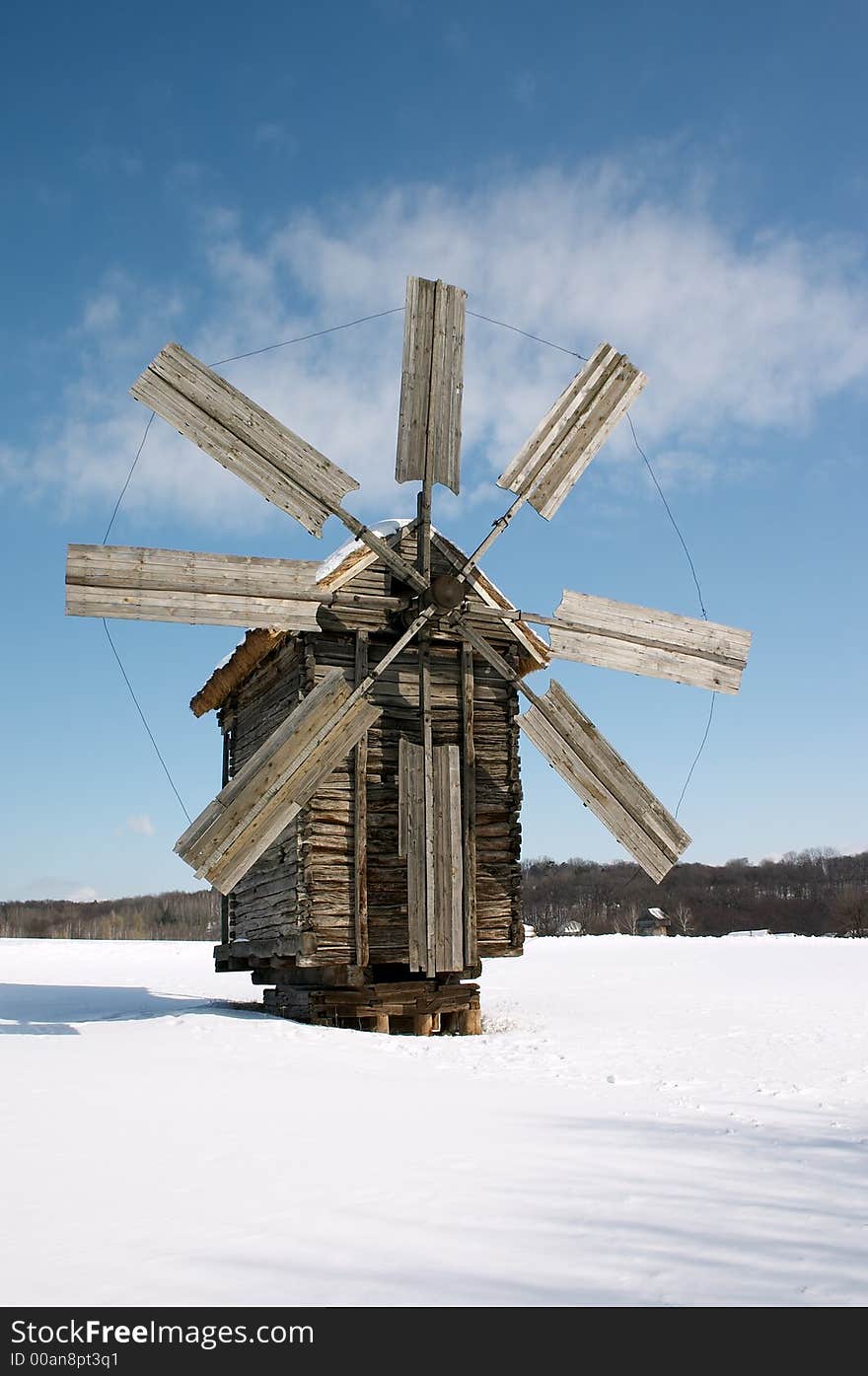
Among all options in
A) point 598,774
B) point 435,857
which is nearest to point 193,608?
point 435,857

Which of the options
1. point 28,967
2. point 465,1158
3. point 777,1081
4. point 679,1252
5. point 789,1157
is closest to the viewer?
point 679,1252

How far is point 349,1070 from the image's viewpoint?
9352mm

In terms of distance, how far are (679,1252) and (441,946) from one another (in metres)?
8.06

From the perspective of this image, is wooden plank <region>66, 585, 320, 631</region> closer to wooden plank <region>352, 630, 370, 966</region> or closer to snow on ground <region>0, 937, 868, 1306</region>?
wooden plank <region>352, 630, 370, 966</region>

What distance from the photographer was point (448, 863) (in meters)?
13.0

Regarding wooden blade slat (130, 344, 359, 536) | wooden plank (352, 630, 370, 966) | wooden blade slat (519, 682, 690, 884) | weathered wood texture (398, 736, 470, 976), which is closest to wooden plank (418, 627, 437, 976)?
Result: weathered wood texture (398, 736, 470, 976)

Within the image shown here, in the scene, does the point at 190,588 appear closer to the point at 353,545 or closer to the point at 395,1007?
the point at 353,545

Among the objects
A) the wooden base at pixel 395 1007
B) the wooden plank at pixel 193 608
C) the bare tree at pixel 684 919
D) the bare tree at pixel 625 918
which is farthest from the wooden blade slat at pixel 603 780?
the bare tree at pixel 625 918

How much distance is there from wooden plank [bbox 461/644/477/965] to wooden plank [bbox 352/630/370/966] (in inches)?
48.5

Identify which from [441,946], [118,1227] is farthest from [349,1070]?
[118,1227]

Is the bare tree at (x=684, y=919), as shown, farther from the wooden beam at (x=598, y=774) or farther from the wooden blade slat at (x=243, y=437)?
the wooden blade slat at (x=243, y=437)

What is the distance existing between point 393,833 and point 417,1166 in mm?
7116
